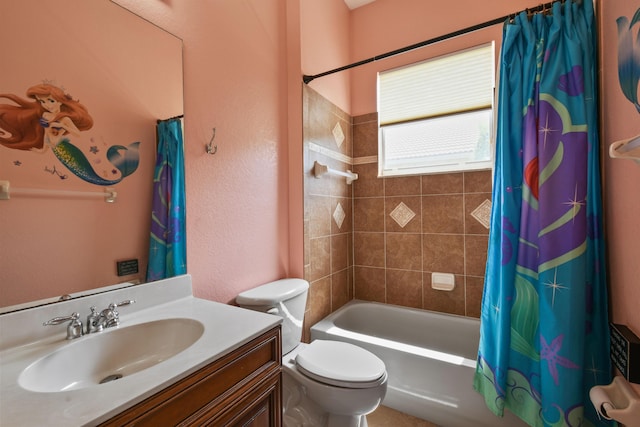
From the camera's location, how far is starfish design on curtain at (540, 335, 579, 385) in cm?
113

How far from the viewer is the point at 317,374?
1.26 metres

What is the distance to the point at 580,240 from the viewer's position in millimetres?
1152

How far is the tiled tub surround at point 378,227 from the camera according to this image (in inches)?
78.7

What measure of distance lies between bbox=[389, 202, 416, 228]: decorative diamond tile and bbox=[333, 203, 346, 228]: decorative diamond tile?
16.3 inches

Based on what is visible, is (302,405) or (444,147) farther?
(444,147)

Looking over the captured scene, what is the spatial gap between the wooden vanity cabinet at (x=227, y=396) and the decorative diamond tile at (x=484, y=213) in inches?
67.4

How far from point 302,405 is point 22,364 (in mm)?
1125

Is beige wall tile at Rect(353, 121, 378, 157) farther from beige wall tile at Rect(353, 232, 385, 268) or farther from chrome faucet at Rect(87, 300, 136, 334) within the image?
chrome faucet at Rect(87, 300, 136, 334)

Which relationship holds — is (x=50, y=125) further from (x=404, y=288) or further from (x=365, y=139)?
(x=404, y=288)

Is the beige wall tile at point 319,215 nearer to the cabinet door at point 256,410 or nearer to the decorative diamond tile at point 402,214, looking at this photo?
the decorative diamond tile at point 402,214

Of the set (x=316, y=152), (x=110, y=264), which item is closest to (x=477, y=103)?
(x=316, y=152)

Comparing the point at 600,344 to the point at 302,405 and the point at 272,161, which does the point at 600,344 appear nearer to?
the point at 302,405

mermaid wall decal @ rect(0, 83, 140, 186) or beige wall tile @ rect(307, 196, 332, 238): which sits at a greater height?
mermaid wall decal @ rect(0, 83, 140, 186)

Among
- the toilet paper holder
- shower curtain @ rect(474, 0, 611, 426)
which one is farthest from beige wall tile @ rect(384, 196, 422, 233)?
the toilet paper holder
